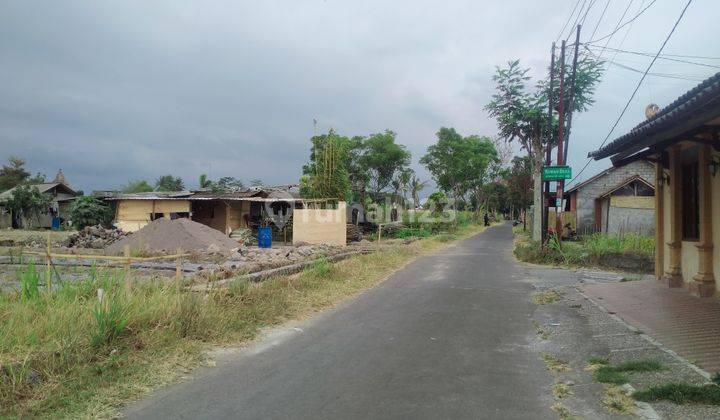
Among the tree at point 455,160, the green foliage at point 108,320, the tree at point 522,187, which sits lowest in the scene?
the green foliage at point 108,320

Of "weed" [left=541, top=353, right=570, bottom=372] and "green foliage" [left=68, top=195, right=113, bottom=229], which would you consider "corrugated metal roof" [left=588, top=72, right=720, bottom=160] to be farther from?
"green foliage" [left=68, top=195, right=113, bottom=229]

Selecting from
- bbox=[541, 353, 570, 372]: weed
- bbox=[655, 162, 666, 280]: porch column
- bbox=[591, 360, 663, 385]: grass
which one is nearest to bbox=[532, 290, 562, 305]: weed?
bbox=[655, 162, 666, 280]: porch column

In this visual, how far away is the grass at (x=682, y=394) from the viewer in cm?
441

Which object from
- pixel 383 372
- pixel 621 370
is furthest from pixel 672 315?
pixel 383 372

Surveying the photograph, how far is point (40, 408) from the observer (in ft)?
14.1

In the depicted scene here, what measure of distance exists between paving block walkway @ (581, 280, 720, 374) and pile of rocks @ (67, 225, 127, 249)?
61.7 feet

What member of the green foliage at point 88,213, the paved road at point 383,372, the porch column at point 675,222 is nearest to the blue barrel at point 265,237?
the green foliage at point 88,213

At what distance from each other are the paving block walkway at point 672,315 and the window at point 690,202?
1149 millimetres

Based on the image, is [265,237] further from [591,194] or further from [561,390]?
[591,194]

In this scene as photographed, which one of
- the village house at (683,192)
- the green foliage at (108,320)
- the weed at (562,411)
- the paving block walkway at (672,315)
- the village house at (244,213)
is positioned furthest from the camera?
the village house at (244,213)

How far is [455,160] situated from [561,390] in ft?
135

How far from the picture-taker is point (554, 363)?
5992mm

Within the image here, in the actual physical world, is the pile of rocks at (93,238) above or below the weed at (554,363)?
above

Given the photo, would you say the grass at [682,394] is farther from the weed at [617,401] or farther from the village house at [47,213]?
the village house at [47,213]
